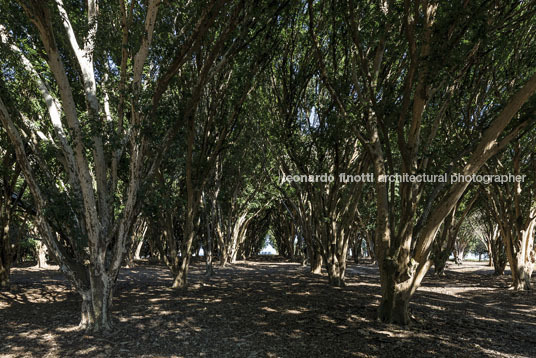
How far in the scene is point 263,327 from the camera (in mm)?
6062

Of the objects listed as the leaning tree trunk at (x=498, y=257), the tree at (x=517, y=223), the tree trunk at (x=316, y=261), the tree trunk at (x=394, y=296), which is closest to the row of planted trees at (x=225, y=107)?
the tree trunk at (x=394, y=296)

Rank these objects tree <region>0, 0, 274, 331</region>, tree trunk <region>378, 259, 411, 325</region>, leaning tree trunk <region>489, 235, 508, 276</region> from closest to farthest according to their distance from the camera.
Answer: tree <region>0, 0, 274, 331</region>, tree trunk <region>378, 259, 411, 325</region>, leaning tree trunk <region>489, 235, 508, 276</region>

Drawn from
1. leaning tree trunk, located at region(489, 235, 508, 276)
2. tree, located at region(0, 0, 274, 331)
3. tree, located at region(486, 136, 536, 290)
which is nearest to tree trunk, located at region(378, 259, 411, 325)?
tree, located at region(0, 0, 274, 331)

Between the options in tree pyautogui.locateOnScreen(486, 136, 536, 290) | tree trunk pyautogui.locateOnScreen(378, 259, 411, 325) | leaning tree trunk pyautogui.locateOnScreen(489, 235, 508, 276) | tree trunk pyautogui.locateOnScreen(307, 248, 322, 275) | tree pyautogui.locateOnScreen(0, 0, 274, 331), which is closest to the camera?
tree pyautogui.locateOnScreen(0, 0, 274, 331)

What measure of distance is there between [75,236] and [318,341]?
515cm

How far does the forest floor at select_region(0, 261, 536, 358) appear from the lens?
493 cm

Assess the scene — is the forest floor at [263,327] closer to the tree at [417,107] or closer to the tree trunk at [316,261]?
the tree at [417,107]

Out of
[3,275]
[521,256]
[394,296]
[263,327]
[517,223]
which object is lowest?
[263,327]

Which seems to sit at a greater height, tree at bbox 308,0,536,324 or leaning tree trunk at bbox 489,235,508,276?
tree at bbox 308,0,536,324

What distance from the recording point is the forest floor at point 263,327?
4934mm

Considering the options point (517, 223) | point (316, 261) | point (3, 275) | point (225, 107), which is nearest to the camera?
point (3, 275)

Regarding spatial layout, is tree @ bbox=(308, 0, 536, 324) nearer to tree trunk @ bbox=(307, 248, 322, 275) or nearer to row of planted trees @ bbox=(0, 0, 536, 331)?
row of planted trees @ bbox=(0, 0, 536, 331)

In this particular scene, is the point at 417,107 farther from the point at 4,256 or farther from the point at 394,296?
the point at 4,256

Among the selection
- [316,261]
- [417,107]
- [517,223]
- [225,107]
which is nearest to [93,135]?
[225,107]
